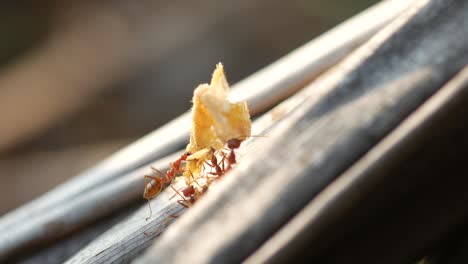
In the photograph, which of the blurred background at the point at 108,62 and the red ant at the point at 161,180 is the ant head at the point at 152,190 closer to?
the red ant at the point at 161,180

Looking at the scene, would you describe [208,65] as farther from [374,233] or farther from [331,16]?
[374,233]

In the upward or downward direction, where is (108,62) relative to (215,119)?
upward

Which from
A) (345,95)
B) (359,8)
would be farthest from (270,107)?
(359,8)

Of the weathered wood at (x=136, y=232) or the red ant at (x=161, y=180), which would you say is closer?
the weathered wood at (x=136, y=232)

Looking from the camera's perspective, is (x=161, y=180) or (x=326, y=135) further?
(x=161, y=180)

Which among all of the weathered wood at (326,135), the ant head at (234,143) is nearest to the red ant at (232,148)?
the ant head at (234,143)

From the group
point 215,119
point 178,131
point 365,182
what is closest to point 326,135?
point 365,182

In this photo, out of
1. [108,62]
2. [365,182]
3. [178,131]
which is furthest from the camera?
[108,62]

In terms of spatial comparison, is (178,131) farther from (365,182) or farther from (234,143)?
(365,182)
